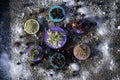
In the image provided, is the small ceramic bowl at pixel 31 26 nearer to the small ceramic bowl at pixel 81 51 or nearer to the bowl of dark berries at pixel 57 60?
the bowl of dark berries at pixel 57 60

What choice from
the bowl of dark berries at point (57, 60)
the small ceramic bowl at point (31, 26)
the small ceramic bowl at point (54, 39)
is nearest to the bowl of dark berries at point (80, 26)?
the small ceramic bowl at point (54, 39)

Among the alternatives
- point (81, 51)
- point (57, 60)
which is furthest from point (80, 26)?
point (57, 60)

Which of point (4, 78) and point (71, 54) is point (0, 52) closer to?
point (4, 78)

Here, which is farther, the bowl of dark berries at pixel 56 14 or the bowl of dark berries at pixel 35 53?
the bowl of dark berries at pixel 56 14

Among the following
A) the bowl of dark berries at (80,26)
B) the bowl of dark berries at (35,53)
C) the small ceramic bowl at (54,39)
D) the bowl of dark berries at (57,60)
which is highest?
the bowl of dark berries at (80,26)

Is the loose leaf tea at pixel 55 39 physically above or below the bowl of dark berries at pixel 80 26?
below
